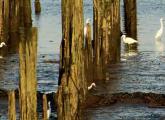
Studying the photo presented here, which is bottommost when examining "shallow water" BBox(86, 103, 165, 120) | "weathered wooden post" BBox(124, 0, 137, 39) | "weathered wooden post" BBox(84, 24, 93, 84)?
"shallow water" BBox(86, 103, 165, 120)

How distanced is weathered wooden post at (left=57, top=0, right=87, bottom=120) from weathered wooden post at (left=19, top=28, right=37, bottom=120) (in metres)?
1.41

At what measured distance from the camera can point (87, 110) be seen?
564 inches

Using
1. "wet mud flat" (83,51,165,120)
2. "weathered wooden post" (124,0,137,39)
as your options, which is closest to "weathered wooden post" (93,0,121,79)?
"wet mud flat" (83,51,165,120)

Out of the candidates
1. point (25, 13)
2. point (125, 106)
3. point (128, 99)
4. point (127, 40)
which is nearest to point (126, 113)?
point (125, 106)

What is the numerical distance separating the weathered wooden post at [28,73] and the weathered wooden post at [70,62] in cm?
141

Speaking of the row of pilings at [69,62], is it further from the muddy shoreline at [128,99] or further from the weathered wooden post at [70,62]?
the muddy shoreline at [128,99]

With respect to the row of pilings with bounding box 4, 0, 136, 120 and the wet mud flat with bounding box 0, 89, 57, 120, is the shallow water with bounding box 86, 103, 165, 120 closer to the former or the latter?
the wet mud flat with bounding box 0, 89, 57, 120

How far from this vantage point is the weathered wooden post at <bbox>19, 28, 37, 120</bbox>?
9531mm

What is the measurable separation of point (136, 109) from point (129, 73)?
17.1 ft

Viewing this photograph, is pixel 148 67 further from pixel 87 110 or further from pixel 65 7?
pixel 65 7

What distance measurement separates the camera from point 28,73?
9680 mm

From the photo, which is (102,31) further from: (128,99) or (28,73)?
(28,73)

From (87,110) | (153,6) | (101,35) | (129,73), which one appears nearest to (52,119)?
(87,110)

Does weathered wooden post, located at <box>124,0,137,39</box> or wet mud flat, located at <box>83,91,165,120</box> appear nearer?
wet mud flat, located at <box>83,91,165,120</box>
